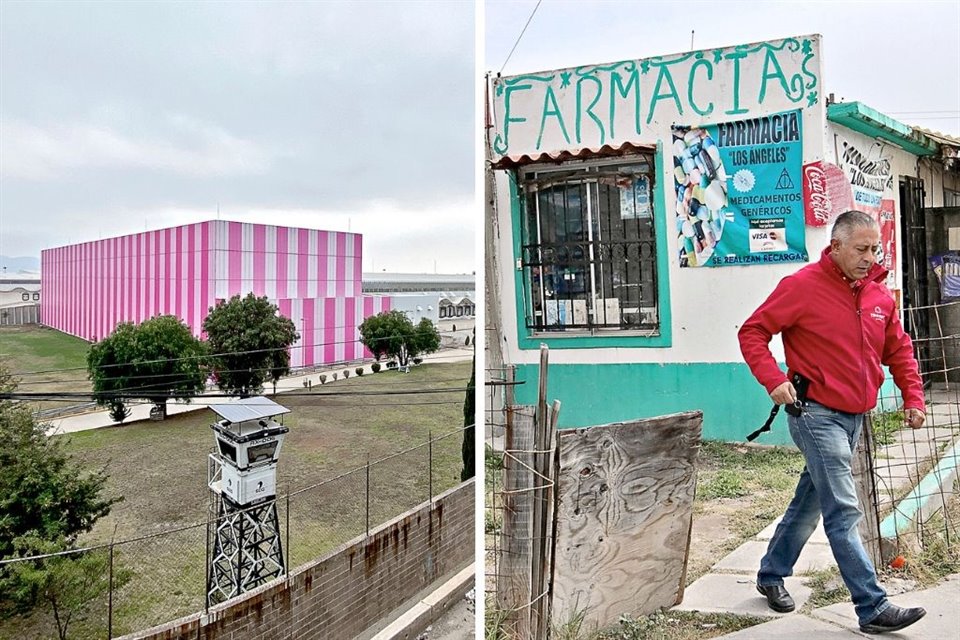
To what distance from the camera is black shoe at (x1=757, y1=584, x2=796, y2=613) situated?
3.78 ft

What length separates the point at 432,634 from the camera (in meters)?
4.56

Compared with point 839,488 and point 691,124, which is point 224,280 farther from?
point 839,488

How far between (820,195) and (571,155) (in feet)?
2.37

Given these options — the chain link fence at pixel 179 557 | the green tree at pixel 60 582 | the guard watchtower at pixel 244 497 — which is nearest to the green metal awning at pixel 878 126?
the chain link fence at pixel 179 557

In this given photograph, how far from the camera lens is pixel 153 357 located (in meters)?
5.11

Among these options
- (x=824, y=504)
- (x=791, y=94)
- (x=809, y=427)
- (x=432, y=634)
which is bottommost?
(x=432, y=634)

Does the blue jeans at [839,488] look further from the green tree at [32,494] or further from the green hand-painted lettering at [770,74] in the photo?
the green tree at [32,494]

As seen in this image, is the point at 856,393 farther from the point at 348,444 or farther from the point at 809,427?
the point at 348,444

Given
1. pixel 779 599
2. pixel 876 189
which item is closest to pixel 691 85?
pixel 779 599

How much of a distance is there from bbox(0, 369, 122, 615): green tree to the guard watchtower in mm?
1162

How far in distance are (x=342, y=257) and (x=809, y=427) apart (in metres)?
4.68

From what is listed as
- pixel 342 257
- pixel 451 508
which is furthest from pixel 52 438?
pixel 451 508

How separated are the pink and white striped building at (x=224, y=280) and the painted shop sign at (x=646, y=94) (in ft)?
10.2

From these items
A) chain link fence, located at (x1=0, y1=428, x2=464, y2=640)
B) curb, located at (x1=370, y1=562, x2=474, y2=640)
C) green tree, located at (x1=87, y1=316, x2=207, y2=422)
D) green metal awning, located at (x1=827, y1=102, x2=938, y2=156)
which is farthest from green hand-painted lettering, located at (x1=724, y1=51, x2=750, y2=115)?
green tree, located at (x1=87, y1=316, x2=207, y2=422)
